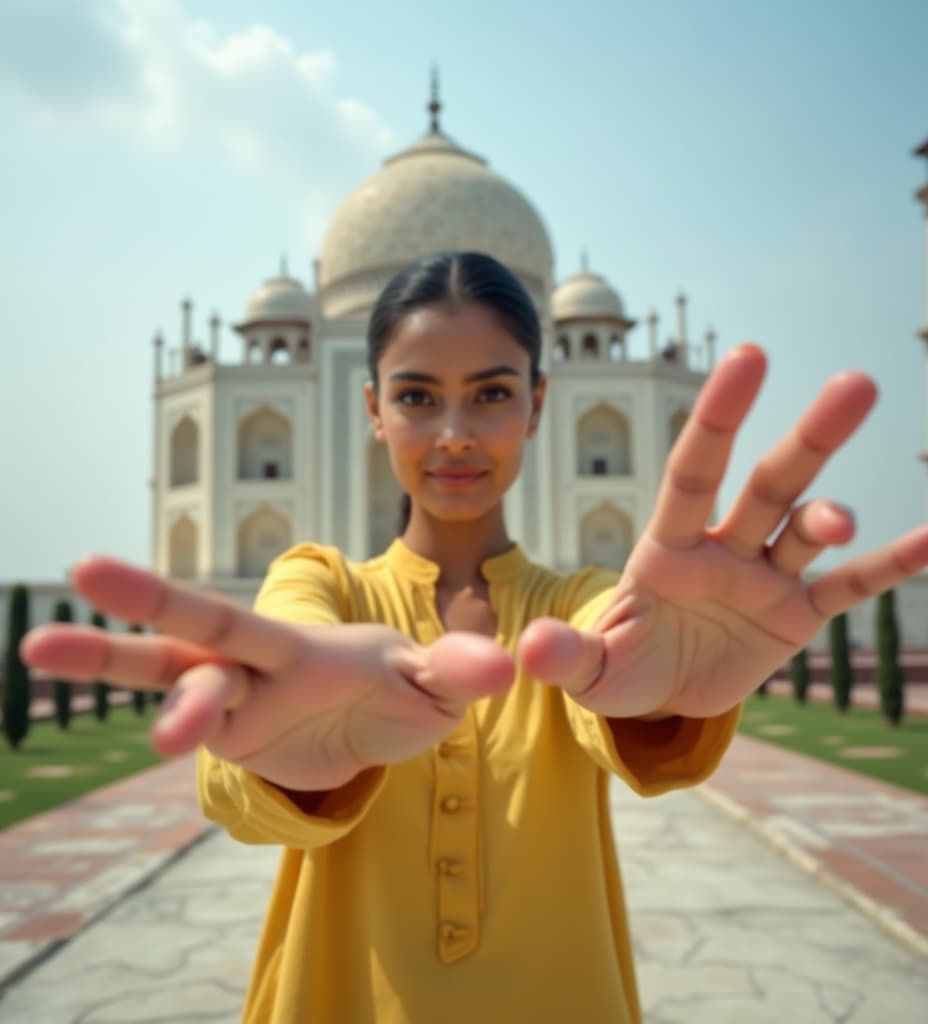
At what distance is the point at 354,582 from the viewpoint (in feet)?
3.68

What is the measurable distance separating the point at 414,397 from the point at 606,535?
1917 centimetres

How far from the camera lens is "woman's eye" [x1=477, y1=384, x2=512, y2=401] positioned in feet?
3.61

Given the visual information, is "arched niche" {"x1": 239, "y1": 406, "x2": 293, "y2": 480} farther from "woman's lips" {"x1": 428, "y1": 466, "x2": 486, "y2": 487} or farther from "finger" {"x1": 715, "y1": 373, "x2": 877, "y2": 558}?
"finger" {"x1": 715, "y1": 373, "x2": 877, "y2": 558}

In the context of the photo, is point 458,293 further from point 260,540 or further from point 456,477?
point 260,540

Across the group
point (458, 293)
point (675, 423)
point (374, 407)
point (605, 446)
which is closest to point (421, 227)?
point (605, 446)

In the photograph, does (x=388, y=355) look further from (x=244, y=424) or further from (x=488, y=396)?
(x=244, y=424)

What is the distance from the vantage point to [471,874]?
0.96 m

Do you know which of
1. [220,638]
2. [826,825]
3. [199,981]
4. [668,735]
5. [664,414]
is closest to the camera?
[220,638]

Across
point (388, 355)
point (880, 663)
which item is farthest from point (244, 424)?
point (388, 355)

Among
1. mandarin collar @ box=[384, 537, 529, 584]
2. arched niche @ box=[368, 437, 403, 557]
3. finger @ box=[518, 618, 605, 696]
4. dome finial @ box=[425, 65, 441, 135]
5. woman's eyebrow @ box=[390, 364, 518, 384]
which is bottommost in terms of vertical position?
finger @ box=[518, 618, 605, 696]

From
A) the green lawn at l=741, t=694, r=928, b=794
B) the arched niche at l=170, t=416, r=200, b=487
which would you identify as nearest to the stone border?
the green lawn at l=741, t=694, r=928, b=794

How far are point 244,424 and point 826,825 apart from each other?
57.7 feet

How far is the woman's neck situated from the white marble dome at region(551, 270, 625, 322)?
67.6 ft

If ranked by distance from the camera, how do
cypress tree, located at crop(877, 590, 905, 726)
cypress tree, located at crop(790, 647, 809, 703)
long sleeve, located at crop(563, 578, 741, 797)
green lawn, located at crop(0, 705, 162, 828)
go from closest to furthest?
long sleeve, located at crop(563, 578, 741, 797) → green lawn, located at crop(0, 705, 162, 828) → cypress tree, located at crop(877, 590, 905, 726) → cypress tree, located at crop(790, 647, 809, 703)
